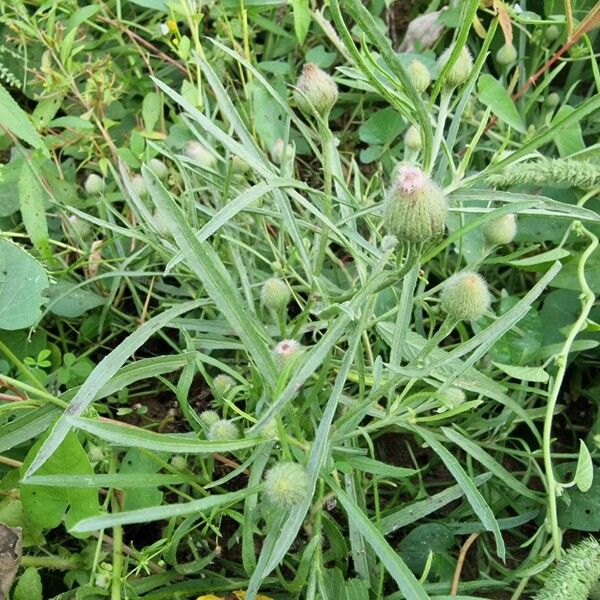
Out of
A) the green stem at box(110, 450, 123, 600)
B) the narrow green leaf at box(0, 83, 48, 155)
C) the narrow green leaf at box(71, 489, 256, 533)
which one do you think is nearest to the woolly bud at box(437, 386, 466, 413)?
the narrow green leaf at box(71, 489, 256, 533)

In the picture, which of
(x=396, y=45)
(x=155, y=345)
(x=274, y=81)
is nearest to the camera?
(x=155, y=345)

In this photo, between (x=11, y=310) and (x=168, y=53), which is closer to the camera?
(x=11, y=310)

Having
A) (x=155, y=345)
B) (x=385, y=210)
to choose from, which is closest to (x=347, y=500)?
(x=385, y=210)

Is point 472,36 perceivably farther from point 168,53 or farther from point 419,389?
point 419,389

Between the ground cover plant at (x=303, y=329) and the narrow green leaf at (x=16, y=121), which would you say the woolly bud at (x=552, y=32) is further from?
the narrow green leaf at (x=16, y=121)

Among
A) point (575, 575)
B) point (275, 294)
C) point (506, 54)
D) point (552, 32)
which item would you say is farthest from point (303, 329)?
point (552, 32)

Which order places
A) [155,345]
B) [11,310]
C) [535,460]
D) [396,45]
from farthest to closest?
[396,45], [155,345], [535,460], [11,310]

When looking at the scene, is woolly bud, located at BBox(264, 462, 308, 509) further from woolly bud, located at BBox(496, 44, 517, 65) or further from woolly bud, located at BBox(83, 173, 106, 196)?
woolly bud, located at BBox(496, 44, 517, 65)
